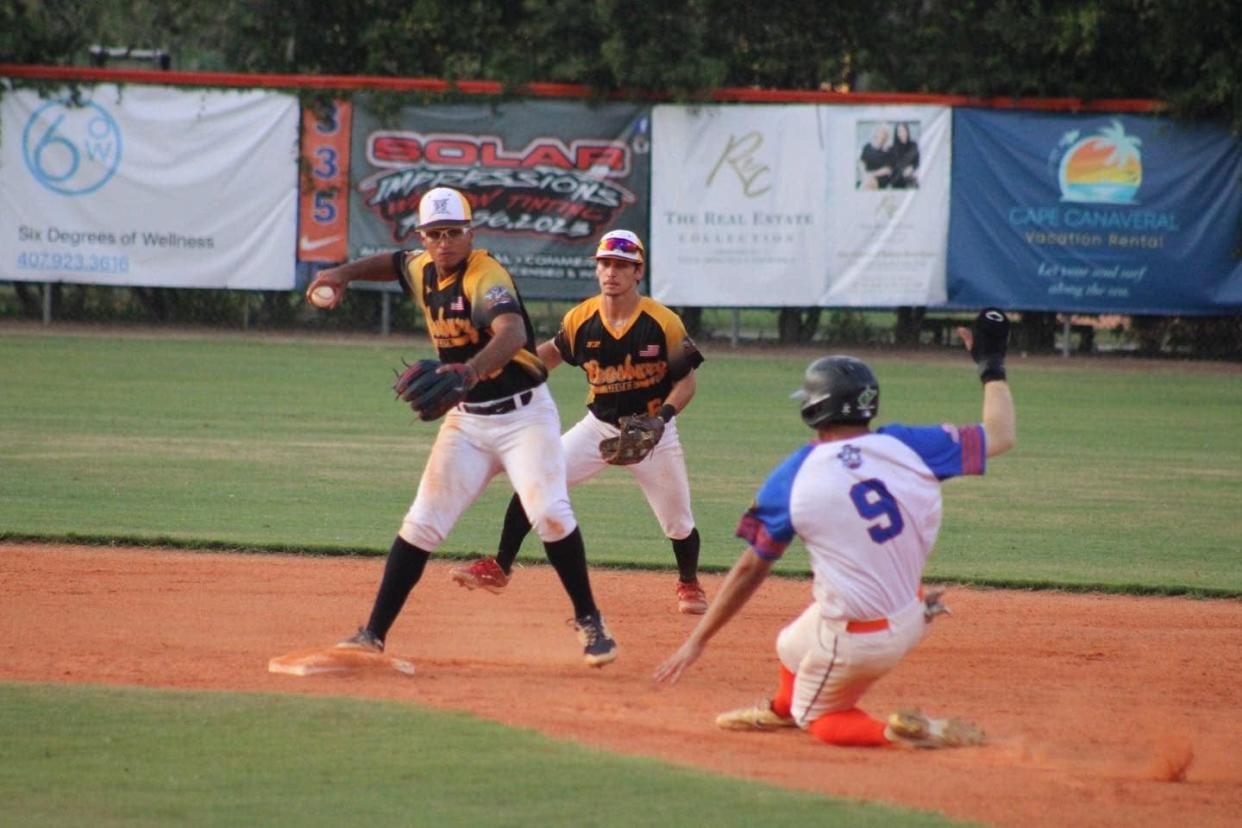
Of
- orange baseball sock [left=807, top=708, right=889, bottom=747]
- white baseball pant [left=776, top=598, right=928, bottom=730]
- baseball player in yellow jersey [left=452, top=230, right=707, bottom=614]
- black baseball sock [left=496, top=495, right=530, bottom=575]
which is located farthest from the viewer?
baseball player in yellow jersey [left=452, top=230, right=707, bottom=614]

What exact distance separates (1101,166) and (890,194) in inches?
116

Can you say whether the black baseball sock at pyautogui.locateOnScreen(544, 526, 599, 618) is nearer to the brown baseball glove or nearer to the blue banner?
the brown baseball glove

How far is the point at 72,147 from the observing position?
23359mm

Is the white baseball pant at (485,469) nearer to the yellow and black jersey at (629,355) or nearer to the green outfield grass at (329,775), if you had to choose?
the green outfield grass at (329,775)

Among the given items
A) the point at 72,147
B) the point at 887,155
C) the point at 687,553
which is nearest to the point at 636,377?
the point at 687,553

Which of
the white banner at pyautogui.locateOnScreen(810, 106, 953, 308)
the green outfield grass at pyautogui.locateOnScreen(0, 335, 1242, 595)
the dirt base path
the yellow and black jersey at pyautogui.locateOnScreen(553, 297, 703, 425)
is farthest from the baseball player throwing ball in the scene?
the white banner at pyautogui.locateOnScreen(810, 106, 953, 308)

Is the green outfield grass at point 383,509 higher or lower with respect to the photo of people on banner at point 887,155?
lower

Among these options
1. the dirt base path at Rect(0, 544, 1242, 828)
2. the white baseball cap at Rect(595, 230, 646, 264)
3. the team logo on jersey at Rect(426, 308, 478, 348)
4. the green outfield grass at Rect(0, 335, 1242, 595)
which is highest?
the white baseball cap at Rect(595, 230, 646, 264)

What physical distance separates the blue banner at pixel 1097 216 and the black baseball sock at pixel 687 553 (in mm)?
14987

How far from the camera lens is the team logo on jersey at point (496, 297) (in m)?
7.12

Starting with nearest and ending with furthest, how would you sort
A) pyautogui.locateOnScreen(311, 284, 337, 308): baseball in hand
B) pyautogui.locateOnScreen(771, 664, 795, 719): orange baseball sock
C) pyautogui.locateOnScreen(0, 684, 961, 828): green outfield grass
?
pyautogui.locateOnScreen(0, 684, 961, 828): green outfield grass → pyautogui.locateOnScreen(771, 664, 795, 719): orange baseball sock → pyautogui.locateOnScreen(311, 284, 337, 308): baseball in hand

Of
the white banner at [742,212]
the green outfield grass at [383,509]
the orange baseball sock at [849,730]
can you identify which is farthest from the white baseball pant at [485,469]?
the white banner at [742,212]

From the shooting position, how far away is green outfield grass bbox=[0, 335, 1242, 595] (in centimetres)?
1085

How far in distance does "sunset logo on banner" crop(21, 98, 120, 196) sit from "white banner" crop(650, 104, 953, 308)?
771cm
